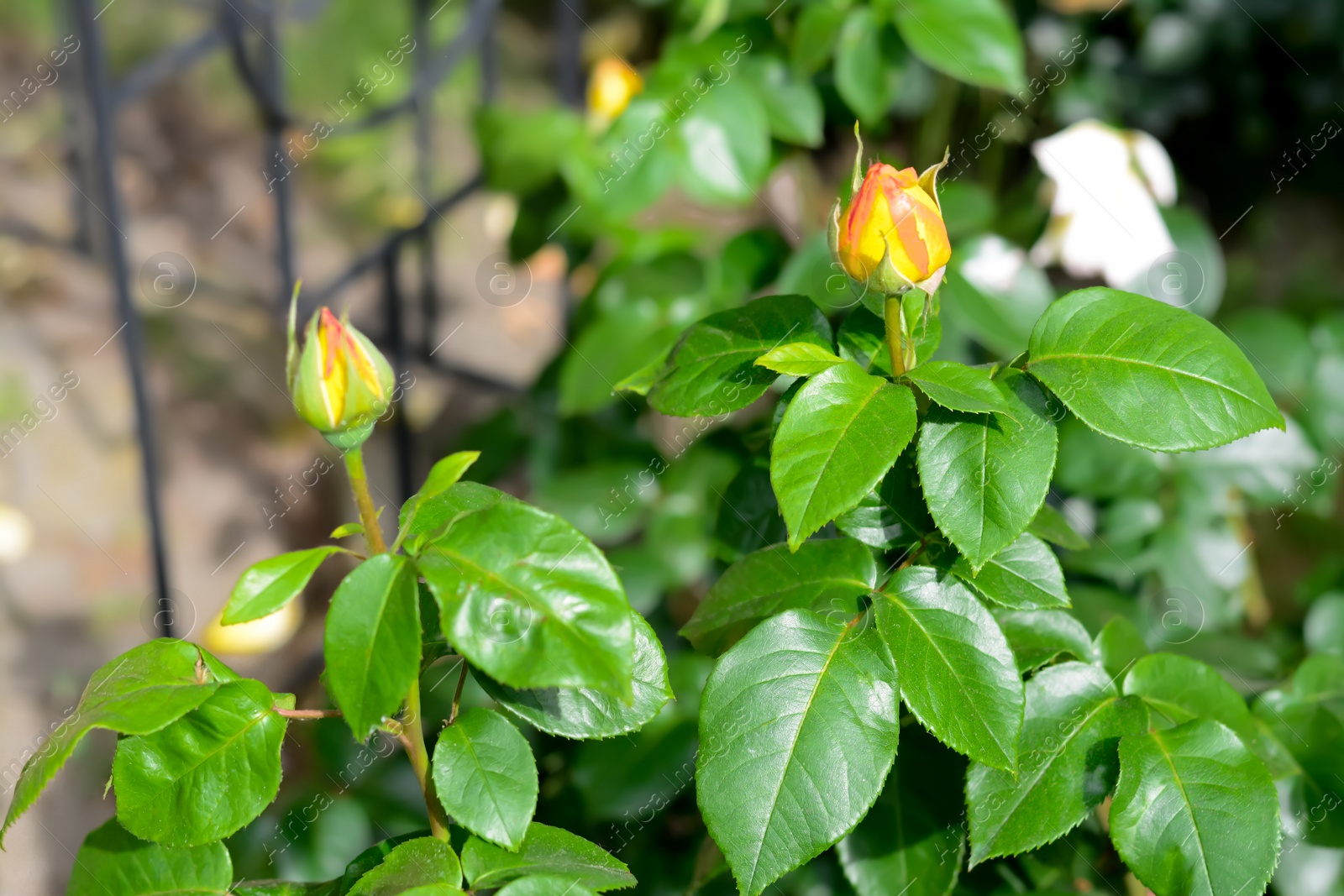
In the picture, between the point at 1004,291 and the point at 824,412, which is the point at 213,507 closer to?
the point at 1004,291

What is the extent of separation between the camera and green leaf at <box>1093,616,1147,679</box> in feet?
1.76

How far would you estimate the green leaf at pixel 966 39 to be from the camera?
93 centimetres

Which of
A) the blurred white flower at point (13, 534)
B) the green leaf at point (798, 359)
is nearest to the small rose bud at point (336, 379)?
the green leaf at point (798, 359)

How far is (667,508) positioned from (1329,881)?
57 centimetres

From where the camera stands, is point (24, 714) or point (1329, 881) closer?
point (1329, 881)

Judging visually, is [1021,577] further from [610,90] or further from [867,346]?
[610,90]

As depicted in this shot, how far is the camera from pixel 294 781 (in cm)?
139

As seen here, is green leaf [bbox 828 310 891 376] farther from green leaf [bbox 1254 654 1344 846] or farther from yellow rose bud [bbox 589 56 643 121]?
yellow rose bud [bbox 589 56 643 121]

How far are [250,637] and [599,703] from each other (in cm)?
117

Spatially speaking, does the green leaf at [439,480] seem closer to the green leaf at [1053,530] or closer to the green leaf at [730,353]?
the green leaf at [730,353]

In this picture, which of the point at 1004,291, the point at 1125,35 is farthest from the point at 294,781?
the point at 1125,35

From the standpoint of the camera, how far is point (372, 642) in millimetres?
379

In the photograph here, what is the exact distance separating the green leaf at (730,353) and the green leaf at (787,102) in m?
0.53

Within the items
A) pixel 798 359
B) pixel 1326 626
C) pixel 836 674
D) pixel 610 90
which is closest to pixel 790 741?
pixel 836 674
